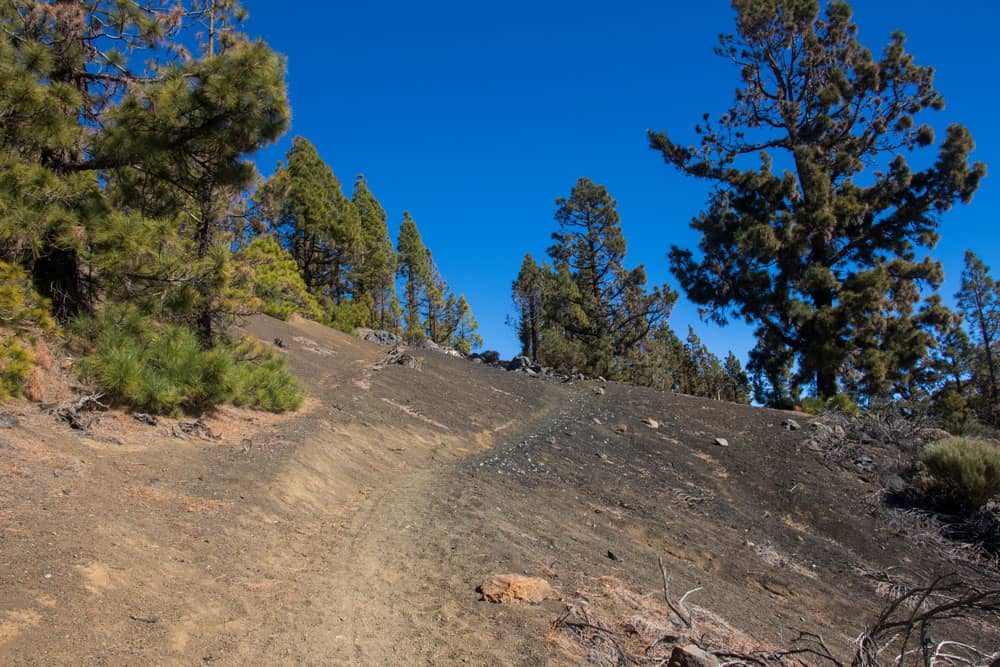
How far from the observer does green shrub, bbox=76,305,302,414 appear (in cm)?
607

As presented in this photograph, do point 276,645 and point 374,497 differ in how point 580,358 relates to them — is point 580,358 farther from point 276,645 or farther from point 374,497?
point 276,645

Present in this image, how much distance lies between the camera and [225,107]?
668 centimetres

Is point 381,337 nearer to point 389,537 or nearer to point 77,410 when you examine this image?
point 77,410

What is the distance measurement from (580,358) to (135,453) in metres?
22.0

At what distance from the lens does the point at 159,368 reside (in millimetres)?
6648

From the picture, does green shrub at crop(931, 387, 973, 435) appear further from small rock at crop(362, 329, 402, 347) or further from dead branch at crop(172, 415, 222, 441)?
dead branch at crop(172, 415, 222, 441)

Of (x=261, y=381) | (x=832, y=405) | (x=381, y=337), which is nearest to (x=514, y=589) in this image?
(x=261, y=381)

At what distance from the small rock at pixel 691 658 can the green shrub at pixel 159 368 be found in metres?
5.78

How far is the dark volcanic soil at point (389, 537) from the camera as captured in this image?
3.14 metres

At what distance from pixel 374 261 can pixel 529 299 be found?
48.8 ft

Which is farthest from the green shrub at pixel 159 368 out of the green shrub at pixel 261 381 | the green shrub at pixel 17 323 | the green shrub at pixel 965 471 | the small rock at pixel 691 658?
the green shrub at pixel 965 471

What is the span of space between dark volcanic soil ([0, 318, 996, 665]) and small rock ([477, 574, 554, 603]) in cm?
11

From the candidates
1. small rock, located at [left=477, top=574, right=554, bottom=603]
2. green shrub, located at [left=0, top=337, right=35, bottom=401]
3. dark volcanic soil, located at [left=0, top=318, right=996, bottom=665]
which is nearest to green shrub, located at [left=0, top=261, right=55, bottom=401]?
green shrub, located at [left=0, top=337, right=35, bottom=401]

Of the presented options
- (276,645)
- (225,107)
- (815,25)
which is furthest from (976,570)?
(815,25)
